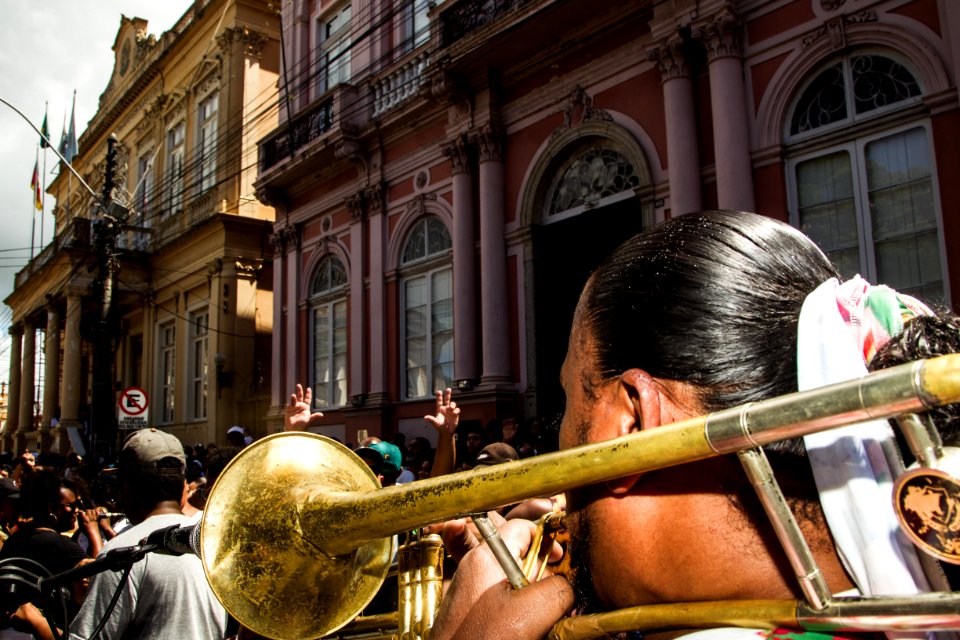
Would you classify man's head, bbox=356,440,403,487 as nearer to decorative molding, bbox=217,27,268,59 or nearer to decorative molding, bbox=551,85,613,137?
decorative molding, bbox=551,85,613,137

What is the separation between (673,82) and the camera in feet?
27.4

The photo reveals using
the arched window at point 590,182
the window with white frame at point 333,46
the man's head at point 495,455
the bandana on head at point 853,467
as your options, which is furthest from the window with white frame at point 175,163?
the bandana on head at point 853,467

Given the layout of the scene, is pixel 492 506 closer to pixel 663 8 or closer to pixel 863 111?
pixel 863 111

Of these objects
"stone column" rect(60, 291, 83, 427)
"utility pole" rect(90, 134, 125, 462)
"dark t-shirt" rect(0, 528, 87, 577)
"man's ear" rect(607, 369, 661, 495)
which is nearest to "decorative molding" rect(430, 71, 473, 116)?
"utility pole" rect(90, 134, 125, 462)

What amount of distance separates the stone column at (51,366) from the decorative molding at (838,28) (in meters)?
26.9

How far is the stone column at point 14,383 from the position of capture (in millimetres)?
32844

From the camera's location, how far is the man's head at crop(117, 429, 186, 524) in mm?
3217

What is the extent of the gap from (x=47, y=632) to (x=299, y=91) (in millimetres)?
14272

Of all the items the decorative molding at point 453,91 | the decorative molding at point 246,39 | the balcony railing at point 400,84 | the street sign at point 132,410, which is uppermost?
the decorative molding at point 246,39

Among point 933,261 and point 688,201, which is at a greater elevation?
point 688,201

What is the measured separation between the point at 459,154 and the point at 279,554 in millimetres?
9945

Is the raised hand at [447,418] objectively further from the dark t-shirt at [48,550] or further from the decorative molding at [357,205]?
the decorative molding at [357,205]

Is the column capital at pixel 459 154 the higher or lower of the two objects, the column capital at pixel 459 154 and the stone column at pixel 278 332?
the higher

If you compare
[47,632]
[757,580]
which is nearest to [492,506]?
[757,580]
